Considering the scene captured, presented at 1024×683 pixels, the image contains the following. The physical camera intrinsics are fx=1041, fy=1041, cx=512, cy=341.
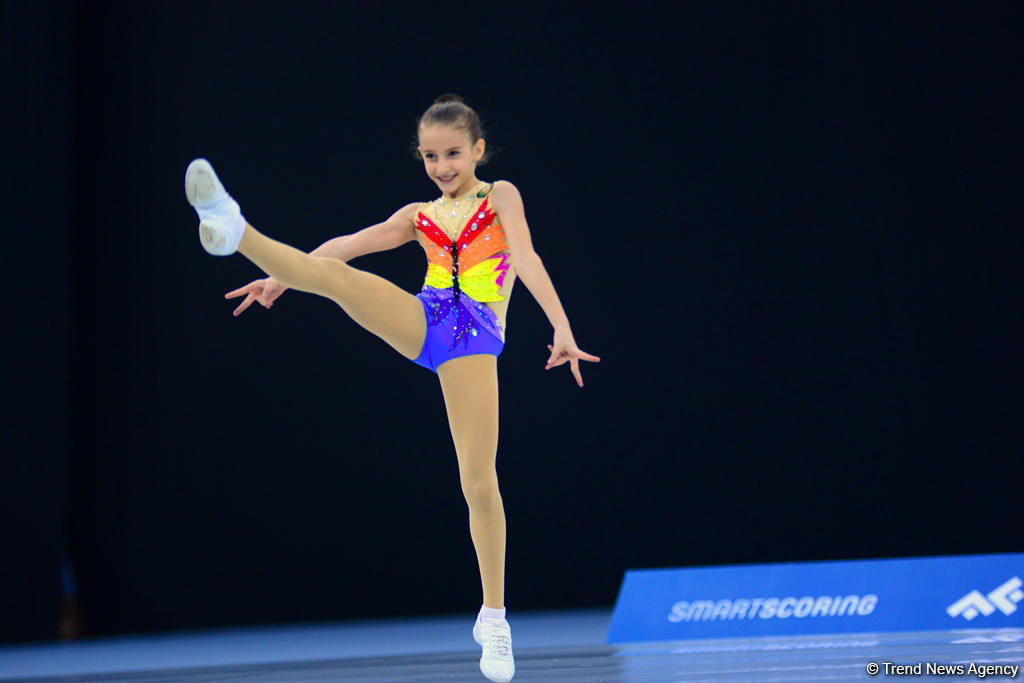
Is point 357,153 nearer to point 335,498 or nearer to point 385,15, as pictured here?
point 385,15

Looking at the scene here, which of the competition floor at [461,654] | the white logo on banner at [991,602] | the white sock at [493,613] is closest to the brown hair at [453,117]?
the white sock at [493,613]

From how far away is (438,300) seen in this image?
2.84 m

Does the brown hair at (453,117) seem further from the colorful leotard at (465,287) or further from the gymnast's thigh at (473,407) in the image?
the gymnast's thigh at (473,407)

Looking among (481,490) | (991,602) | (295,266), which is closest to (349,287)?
(295,266)

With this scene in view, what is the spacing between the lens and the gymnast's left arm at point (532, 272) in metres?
2.62

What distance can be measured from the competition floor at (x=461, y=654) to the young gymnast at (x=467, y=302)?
1.32 ft

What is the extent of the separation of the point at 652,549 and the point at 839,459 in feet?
3.44

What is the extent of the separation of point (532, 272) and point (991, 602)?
2387mm

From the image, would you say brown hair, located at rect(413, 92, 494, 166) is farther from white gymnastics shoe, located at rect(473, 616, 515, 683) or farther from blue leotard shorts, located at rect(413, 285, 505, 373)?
white gymnastics shoe, located at rect(473, 616, 515, 683)

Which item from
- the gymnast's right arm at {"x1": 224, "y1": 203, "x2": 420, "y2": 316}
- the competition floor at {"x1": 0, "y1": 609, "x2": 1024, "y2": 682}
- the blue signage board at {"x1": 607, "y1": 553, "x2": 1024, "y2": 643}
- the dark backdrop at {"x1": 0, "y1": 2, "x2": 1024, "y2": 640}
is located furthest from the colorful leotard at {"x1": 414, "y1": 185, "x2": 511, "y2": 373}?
the dark backdrop at {"x1": 0, "y1": 2, "x2": 1024, "y2": 640}

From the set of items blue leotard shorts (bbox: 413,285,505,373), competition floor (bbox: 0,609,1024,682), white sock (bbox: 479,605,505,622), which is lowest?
competition floor (bbox: 0,609,1024,682)

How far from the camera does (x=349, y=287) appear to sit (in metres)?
2.49

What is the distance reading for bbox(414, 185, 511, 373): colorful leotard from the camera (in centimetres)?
279

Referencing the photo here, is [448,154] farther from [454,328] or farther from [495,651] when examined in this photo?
[495,651]
